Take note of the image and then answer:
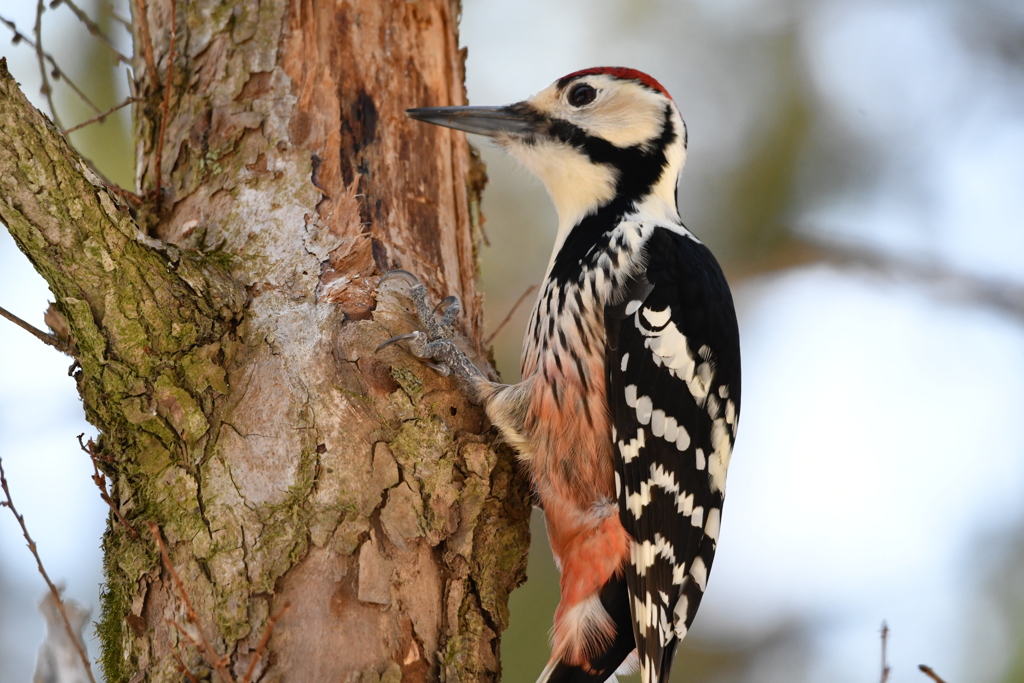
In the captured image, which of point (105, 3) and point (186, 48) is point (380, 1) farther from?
point (105, 3)

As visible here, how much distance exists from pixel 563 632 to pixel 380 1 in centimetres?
184

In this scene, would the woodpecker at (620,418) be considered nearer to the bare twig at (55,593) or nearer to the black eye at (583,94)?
the black eye at (583,94)

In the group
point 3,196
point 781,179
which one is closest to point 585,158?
point 3,196

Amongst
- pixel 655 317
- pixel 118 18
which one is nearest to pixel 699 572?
pixel 655 317

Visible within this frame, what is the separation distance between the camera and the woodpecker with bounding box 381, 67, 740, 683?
7.28 ft

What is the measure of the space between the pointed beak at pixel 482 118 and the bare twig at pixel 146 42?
0.76 metres

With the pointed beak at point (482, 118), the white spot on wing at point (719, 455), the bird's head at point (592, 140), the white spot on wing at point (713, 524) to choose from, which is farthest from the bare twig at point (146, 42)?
the white spot on wing at point (713, 524)

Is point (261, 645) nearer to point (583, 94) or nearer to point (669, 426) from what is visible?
point (669, 426)

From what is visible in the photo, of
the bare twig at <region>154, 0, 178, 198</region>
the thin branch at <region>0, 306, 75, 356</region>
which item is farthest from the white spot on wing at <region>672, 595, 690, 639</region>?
the bare twig at <region>154, 0, 178, 198</region>

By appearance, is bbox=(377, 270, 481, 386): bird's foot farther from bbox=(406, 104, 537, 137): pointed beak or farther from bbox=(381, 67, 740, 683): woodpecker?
bbox=(406, 104, 537, 137): pointed beak

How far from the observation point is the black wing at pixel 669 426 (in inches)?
87.2

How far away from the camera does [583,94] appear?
8.77 feet

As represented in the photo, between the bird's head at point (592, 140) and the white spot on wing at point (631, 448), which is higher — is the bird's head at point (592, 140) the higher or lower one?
the higher one

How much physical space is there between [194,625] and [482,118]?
1.59 meters
